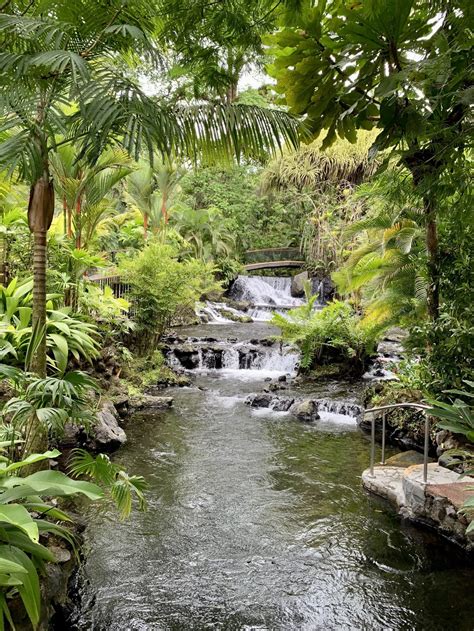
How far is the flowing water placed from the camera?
12.4ft

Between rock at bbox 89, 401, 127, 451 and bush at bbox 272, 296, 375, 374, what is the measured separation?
4998 mm

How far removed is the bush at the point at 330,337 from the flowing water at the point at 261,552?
3.76 m

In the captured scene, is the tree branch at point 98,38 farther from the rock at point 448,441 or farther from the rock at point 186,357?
the rock at point 186,357

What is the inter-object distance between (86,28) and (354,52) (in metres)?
1.73

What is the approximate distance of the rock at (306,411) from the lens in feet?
29.3

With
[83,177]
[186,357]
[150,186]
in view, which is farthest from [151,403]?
[150,186]

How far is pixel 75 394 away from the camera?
3242mm

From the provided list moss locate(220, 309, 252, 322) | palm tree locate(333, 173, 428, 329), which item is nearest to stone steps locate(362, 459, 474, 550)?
palm tree locate(333, 173, 428, 329)

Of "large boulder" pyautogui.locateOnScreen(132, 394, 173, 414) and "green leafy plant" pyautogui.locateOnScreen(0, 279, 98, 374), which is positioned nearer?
"green leafy plant" pyautogui.locateOnScreen(0, 279, 98, 374)

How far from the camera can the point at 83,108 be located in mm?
2484

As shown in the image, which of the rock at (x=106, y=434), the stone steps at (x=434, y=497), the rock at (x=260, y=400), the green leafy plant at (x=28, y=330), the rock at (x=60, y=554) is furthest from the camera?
the rock at (x=260, y=400)

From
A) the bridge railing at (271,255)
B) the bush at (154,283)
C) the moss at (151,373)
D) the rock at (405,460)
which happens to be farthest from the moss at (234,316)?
the rock at (405,460)

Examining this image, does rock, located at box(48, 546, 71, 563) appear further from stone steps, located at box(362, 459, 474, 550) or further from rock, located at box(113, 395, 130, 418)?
rock, located at box(113, 395, 130, 418)

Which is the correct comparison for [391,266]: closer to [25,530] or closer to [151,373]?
[151,373]
